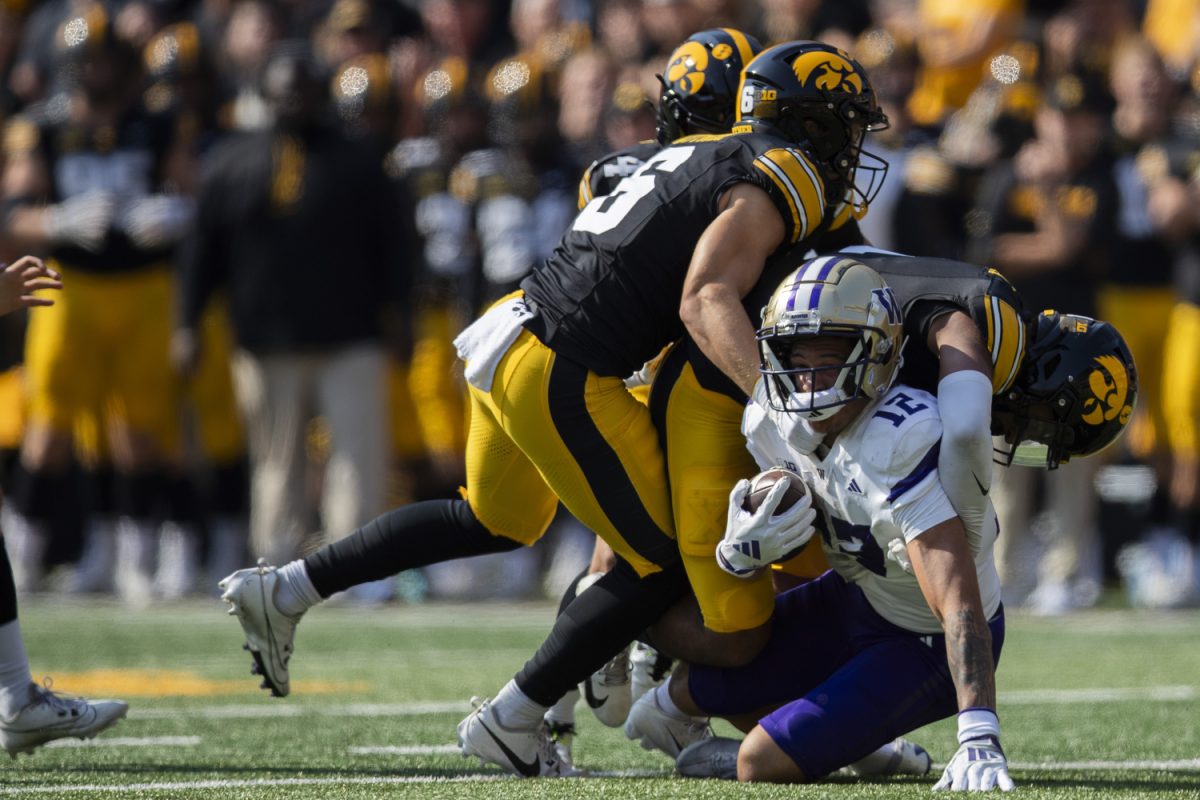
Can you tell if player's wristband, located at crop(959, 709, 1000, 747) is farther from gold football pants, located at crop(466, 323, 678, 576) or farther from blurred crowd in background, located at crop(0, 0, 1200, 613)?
blurred crowd in background, located at crop(0, 0, 1200, 613)

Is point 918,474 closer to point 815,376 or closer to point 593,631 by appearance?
point 815,376

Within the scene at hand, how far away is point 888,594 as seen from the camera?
4160mm

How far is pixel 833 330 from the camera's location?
3877 mm

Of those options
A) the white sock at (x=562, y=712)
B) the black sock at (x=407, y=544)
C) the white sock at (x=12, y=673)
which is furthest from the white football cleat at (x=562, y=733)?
the white sock at (x=12, y=673)

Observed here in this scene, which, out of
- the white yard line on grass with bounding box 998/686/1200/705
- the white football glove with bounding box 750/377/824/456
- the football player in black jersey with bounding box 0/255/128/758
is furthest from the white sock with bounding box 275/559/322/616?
the white yard line on grass with bounding box 998/686/1200/705

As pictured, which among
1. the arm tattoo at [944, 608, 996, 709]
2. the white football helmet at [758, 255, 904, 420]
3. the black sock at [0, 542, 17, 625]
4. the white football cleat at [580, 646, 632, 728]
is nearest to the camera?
the arm tattoo at [944, 608, 996, 709]

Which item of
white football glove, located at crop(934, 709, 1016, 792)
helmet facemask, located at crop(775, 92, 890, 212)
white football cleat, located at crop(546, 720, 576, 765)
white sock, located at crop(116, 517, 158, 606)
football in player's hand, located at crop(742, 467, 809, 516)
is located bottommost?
white sock, located at crop(116, 517, 158, 606)

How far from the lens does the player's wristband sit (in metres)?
3.73

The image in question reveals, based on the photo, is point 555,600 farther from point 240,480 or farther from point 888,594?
point 888,594

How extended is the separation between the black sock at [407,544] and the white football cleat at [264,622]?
11 cm

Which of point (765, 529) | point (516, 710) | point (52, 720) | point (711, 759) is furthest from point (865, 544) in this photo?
point (52, 720)

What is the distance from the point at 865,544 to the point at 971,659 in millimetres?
371

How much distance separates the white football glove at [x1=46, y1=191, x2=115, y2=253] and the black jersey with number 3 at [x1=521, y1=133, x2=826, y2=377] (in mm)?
5186

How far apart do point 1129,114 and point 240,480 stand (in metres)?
4.75
